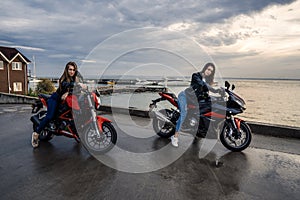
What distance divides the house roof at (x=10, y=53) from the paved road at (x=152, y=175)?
25696 mm

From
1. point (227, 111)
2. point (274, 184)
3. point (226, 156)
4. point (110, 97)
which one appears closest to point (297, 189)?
point (274, 184)

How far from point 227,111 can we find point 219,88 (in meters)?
0.45

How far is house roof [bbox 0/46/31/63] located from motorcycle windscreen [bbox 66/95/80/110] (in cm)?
2631

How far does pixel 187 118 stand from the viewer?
13.0 ft

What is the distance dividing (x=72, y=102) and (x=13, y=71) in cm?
2755

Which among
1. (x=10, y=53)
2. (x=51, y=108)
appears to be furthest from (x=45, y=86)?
(x=51, y=108)

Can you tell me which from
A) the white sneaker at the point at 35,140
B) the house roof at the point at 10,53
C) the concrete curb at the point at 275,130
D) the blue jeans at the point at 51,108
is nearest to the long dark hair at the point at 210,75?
the concrete curb at the point at 275,130

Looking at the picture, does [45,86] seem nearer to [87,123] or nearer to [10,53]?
[10,53]

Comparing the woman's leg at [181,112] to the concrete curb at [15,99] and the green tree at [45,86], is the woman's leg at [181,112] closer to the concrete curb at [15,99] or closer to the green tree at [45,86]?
the concrete curb at [15,99]

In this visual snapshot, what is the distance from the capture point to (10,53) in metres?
25.3

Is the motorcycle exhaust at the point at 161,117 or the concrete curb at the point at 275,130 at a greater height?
the motorcycle exhaust at the point at 161,117

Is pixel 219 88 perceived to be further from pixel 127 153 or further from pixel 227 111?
pixel 127 153

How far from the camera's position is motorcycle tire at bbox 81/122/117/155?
3496mm

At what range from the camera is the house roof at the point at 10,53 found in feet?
80.3
